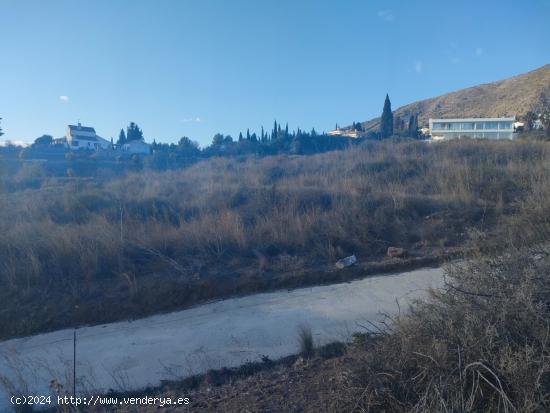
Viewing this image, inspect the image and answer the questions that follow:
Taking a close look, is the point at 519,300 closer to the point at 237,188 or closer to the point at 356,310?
the point at 356,310

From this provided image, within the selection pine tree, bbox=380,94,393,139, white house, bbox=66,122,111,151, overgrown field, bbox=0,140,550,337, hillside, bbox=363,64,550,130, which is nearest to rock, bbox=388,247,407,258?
overgrown field, bbox=0,140,550,337

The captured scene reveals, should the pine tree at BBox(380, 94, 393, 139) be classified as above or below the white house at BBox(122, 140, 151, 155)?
above

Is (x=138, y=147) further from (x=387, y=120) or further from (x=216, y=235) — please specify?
(x=216, y=235)

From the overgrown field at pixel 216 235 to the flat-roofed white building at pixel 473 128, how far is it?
35989 millimetres

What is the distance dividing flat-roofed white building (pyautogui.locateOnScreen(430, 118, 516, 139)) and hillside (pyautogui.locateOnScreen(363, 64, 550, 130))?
4.57 m

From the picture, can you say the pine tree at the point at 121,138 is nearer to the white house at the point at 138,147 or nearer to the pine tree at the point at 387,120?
the white house at the point at 138,147

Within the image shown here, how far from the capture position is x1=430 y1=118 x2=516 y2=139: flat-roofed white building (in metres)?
51.3

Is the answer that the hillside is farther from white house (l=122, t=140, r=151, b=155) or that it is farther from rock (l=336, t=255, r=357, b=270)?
rock (l=336, t=255, r=357, b=270)

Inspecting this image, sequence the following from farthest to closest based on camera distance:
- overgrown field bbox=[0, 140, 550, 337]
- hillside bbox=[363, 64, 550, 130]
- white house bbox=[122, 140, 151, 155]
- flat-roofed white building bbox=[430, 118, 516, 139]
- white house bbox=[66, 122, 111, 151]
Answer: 1. white house bbox=[66, 122, 111, 151]
2. hillside bbox=[363, 64, 550, 130]
3. white house bbox=[122, 140, 151, 155]
4. flat-roofed white building bbox=[430, 118, 516, 139]
5. overgrown field bbox=[0, 140, 550, 337]

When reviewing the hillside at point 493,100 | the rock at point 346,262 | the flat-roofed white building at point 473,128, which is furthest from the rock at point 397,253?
the hillside at point 493,100

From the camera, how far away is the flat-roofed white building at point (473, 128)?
5134 cm

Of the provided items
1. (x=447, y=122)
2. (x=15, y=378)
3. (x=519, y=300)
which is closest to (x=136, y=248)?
(x=15, y=378)

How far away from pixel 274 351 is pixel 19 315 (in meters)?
5.40

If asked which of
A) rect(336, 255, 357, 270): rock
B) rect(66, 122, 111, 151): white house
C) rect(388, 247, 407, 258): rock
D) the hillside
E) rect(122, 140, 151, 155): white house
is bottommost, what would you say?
rect(336, 255, 357, 270): rock
